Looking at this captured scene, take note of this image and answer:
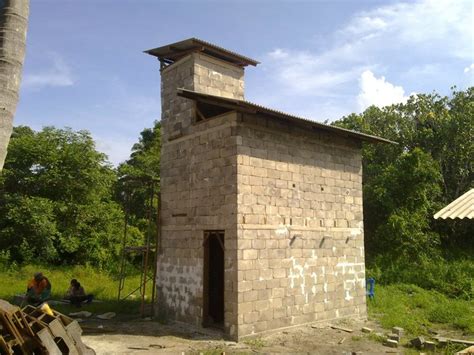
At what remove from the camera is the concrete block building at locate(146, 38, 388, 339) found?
31.8 ft

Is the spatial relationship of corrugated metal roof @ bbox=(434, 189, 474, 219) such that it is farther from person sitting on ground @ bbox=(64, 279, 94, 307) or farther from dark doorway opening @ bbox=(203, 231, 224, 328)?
person sitting on ground @ bbox=(64, 279, 94, 307)

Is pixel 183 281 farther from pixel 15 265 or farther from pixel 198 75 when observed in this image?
pixel 15 265

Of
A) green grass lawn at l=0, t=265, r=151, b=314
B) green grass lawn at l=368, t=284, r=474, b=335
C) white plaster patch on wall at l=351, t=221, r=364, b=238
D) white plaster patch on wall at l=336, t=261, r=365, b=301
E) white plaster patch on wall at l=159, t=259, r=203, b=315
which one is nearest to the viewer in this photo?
white plaster patch on wall at l=159, t=259, r=203, b=315

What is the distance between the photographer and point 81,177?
2025 cm

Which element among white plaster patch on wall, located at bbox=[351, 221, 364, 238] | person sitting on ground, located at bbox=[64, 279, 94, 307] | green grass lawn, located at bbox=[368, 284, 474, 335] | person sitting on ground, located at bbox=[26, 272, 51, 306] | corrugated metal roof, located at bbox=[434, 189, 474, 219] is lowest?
green grass lawn, located at bbox=[368, 284, 474, 335]

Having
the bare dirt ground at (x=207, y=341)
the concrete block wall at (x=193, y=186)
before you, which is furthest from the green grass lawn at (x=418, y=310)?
the concrete block wall at (x=193, y=186)

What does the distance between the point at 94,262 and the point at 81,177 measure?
4057 millimetres

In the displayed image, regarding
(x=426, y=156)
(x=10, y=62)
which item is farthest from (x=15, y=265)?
(x=426, y=156)

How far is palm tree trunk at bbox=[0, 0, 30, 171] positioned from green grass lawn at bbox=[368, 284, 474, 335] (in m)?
10.4

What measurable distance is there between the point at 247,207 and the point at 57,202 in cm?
1262

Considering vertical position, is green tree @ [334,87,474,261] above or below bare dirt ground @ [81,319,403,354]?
above

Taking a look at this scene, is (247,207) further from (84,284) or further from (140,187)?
(140,187)

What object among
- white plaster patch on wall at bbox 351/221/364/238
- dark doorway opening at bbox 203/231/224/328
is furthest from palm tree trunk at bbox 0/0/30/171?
white plaster patch on wall at bbox 351/221/364/238

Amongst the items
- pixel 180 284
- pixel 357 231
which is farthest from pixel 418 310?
pixel 180 284
